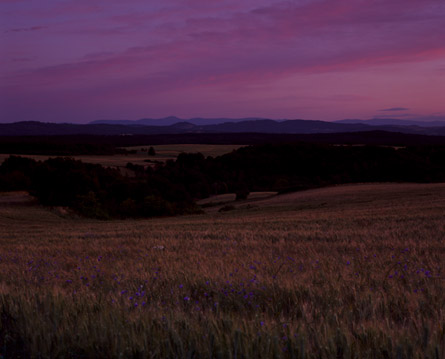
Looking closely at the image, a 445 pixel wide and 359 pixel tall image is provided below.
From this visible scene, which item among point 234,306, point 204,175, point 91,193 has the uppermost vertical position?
point 234,306

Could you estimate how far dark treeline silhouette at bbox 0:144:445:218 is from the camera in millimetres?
51125

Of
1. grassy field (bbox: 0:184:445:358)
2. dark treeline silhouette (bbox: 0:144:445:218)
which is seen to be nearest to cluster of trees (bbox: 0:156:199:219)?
dark treeline silhouette (bbox: 0:144:445:218)

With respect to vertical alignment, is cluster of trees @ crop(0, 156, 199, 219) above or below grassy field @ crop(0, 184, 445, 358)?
below

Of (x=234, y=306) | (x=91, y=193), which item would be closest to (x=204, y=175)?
(x=91, y=193)

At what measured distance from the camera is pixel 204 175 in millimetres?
93312

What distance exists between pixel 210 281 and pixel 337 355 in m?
2.49

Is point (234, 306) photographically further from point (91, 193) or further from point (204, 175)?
point (204, 175)

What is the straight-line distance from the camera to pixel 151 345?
2.65 meters

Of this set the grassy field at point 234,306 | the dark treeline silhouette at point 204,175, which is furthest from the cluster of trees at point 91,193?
the grassy field at point 234,306

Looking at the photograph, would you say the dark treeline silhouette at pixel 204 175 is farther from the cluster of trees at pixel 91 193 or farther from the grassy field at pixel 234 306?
the grassy field at pixel 234 306

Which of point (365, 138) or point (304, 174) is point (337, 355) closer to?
point (304, 174)

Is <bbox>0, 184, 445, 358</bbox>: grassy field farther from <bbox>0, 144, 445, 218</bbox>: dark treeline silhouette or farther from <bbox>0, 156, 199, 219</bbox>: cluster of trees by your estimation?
<bbox>0, 144, 445, 218</bbox>: dark treeline silhouette

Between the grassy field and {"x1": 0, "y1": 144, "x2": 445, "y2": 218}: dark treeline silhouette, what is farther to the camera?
{"x1": 0, "y1": 144, "x2": 445, "y2": 218}: dark treeline silhouette

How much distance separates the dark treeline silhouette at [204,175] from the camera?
168ft
